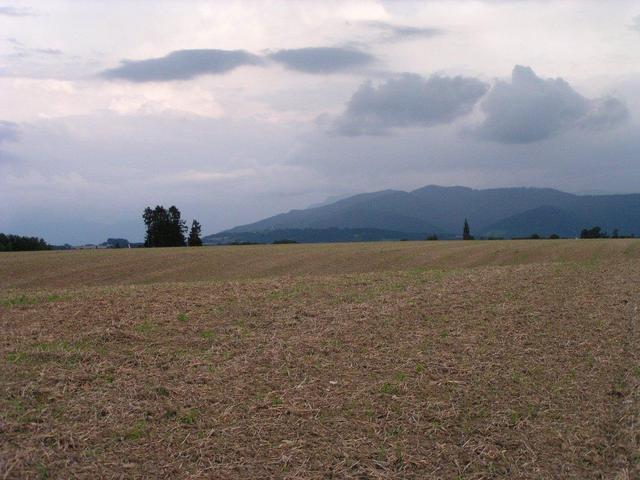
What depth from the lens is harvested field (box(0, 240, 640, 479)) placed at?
247 inches

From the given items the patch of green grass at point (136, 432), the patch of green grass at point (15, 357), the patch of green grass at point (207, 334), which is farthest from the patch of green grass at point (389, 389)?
the patch of green grass at point (15, 357)

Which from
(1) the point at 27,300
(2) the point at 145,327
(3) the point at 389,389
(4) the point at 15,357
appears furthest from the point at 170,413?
(1) the point at 27,300

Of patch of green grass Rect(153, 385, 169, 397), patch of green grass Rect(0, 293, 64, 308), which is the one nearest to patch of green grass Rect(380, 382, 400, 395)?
patch of green grass Rect(153, 385, 169, 397)

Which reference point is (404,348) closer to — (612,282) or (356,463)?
(356,463)

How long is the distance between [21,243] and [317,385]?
236ft

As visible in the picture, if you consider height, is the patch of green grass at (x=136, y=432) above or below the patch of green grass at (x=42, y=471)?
above

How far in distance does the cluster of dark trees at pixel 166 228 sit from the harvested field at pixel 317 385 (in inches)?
2801

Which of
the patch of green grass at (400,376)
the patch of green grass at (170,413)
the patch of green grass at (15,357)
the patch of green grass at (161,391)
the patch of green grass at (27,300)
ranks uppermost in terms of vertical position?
the patch of green grass at (27,300)

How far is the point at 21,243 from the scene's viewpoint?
7094 centimetres

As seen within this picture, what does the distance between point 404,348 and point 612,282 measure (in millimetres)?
13080

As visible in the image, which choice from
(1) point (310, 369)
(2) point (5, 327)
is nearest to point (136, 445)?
(1) point (310, 369)

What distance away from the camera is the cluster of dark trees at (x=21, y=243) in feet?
229

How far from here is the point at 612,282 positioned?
20250mm

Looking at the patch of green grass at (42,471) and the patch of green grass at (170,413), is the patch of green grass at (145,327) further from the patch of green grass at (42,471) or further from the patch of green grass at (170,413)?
the patch of green grass at (42,471)
